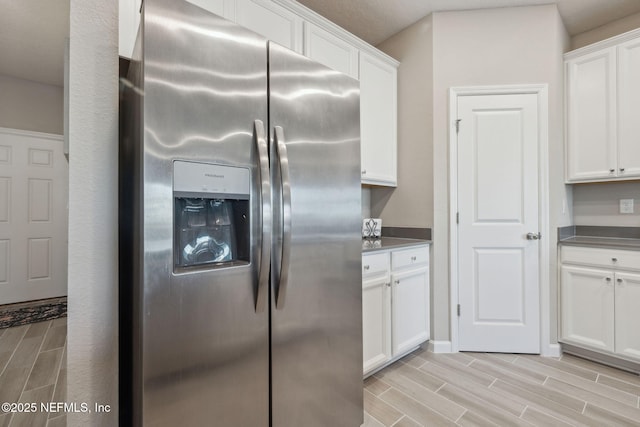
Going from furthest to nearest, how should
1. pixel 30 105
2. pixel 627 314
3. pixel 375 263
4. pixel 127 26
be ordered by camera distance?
pixel 627 314, pixel 375 263, pixel 127 26, pixel 30 105

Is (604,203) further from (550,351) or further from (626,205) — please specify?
(550,351)

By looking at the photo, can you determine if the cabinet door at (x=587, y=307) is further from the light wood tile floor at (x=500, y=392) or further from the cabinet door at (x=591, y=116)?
the cabinet door at (x=591, y=116)

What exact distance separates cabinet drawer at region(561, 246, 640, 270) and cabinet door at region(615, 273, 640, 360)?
8 centimetres

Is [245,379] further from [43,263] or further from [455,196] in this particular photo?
[455,196]

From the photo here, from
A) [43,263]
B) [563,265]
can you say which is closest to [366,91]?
[563,265]

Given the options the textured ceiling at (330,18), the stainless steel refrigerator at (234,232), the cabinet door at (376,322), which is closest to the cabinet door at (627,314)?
the cabinet door at (376,322)

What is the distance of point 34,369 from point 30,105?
0.90 meters

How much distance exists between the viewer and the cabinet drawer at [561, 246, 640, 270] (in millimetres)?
2182

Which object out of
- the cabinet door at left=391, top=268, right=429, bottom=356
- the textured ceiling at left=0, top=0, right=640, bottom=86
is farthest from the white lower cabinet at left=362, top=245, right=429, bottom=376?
the textured ceiling at left=0, top=0, right=640, bottom=86

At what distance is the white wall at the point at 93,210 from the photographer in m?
1.21

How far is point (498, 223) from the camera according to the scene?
2523 mm

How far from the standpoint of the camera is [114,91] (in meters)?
1.29

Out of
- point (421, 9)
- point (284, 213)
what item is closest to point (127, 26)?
point (284, 213)

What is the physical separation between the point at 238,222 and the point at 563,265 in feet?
8.56
